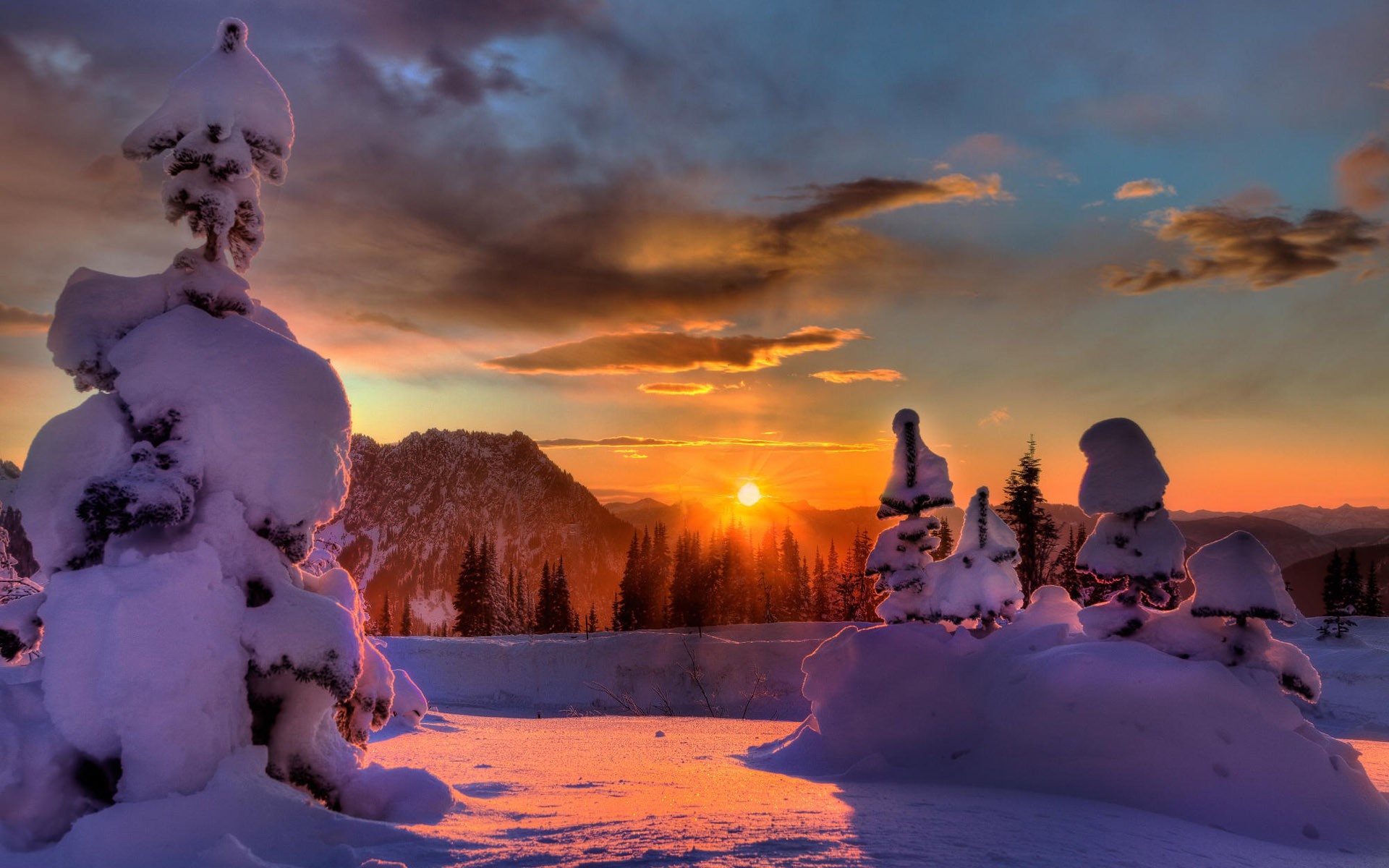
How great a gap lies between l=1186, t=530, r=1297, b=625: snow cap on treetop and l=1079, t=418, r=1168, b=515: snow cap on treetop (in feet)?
3.97

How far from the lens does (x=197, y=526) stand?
21.4 ft

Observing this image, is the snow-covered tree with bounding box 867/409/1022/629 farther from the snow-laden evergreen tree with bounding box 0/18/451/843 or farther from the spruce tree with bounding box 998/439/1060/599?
the spruce tree with bounding box 998/439/1060/599

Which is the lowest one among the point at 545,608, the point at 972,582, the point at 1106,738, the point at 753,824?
the point at 545,608

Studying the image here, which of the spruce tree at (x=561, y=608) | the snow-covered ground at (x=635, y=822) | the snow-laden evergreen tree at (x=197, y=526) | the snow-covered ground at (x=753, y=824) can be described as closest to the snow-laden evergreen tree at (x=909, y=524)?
the snow-covered ground at (x=635, y=822)

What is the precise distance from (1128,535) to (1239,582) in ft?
6.01

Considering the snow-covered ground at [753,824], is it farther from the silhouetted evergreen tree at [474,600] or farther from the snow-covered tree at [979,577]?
the silhouetted evergreen tree at [474,600]

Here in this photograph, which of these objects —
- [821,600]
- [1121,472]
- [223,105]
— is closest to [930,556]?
[1121,472]

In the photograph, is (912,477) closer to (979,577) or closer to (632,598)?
(979,577)

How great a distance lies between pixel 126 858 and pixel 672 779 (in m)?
5.98

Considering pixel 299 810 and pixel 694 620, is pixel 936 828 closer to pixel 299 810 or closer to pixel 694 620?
pixel 299 810

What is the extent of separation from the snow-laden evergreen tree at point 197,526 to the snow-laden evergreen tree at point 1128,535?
11082 millimetres

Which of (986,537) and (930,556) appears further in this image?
(930,556)

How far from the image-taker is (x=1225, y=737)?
10430 millimetres

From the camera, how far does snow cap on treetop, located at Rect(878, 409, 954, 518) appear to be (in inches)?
681
